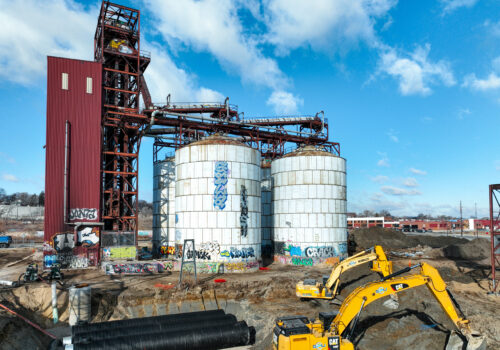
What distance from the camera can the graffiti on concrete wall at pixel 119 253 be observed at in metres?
40.8

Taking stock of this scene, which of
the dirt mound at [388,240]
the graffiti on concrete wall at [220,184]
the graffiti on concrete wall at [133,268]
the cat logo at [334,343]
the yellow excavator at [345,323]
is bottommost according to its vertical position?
the dirt mound at [388,240]

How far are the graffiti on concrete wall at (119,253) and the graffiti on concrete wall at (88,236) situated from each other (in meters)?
1.58

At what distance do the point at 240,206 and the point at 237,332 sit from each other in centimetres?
1952

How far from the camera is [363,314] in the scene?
23422mm

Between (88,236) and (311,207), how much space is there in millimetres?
27063

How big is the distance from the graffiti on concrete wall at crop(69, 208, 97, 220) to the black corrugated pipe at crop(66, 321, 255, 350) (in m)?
24.7

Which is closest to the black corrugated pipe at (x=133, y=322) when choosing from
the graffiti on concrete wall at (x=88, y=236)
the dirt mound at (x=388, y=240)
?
the graffiti on concrete wall at (x=88, y=236)

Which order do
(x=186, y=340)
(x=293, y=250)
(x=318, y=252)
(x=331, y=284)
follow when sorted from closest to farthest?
(x=186, y=340)
(x=331, y=284)
(x=318, y=252)
(x=293, y=250)

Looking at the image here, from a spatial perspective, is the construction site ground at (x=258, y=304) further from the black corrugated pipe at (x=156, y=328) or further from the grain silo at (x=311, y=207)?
the grain silo at (x=311, y=207)

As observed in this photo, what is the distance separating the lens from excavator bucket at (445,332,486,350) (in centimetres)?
1625

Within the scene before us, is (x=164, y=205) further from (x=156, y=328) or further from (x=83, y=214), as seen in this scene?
(x=156, y=328)

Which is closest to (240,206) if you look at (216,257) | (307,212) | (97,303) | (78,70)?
(216,257)

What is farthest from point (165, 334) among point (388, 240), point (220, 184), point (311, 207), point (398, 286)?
point (388, 240)

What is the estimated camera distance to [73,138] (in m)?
40.9
